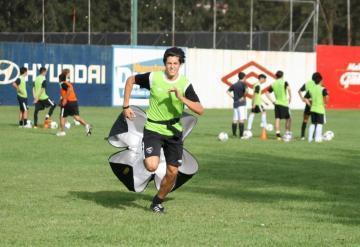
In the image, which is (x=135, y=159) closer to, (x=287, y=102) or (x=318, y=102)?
(x=318, y=102)

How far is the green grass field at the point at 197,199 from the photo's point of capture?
31.5 feet

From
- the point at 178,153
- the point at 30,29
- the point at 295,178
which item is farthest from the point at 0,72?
the point at 178,153

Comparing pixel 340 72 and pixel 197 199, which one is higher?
pixel 340 72

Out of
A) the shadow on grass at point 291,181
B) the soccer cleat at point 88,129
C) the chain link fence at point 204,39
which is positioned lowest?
the shadow on grass at point 291,181

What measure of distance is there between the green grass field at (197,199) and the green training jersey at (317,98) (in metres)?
1.83

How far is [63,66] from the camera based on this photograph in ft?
141

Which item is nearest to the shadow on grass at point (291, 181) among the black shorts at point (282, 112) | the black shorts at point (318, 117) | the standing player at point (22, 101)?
the black shorts at point (318, 117)

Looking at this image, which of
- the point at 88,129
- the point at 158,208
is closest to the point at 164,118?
the point at 158,208

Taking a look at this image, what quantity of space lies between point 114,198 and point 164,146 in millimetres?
1673

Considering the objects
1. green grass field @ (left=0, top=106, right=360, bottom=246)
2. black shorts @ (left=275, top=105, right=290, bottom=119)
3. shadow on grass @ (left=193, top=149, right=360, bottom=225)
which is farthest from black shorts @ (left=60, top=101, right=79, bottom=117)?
shadow on grass @ (left=193, top=149, right=360, bottom=225)

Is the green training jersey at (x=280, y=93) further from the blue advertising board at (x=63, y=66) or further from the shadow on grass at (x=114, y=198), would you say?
the blue advertising board at (x=63, y=66)

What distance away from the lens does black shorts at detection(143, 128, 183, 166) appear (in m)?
11.3

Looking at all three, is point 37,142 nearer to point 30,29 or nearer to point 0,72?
point 0,72

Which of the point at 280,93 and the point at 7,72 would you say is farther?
the point at 7,72
